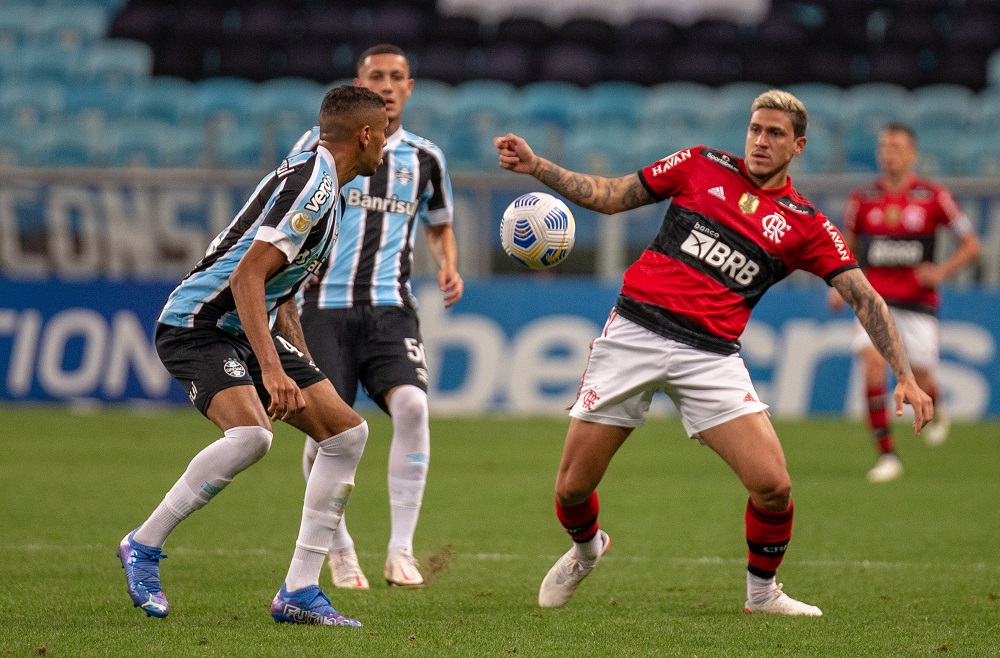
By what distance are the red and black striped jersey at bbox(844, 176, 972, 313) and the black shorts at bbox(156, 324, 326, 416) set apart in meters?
6.41

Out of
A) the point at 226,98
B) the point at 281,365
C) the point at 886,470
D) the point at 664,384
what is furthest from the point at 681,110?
the point at 281,365

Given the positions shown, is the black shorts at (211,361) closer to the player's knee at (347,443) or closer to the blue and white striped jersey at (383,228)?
the player's knee at (347,443)

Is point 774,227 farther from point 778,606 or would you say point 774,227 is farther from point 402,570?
point 402,570

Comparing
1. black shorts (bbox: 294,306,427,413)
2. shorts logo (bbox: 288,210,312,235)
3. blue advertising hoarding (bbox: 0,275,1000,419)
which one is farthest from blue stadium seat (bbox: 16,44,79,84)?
shorts logo (bbox: 288,210,312,235)

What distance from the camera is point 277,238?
15.1ft

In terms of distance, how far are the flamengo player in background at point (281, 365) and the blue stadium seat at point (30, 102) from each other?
12763mm

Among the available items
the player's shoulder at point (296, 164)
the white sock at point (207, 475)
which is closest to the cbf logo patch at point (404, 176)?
the player's shoulder at point (296, 164)

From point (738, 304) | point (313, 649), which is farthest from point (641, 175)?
point (313, 649)

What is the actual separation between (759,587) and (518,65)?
45.7 ft

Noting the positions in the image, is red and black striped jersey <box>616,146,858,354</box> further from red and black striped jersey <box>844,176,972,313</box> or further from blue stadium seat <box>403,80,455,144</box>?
blue stadium seat <box>403,80,455,144</box>

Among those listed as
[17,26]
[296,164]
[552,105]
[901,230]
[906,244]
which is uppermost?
[17,26]

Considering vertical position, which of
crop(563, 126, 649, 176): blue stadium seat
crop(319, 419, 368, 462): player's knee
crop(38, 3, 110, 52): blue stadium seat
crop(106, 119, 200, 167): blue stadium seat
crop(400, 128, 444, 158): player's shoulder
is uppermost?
crop(38, 3, 110, 52): blue stadium seat

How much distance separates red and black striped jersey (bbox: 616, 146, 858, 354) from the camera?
520 cm

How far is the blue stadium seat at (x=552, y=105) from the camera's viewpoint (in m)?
17.2
